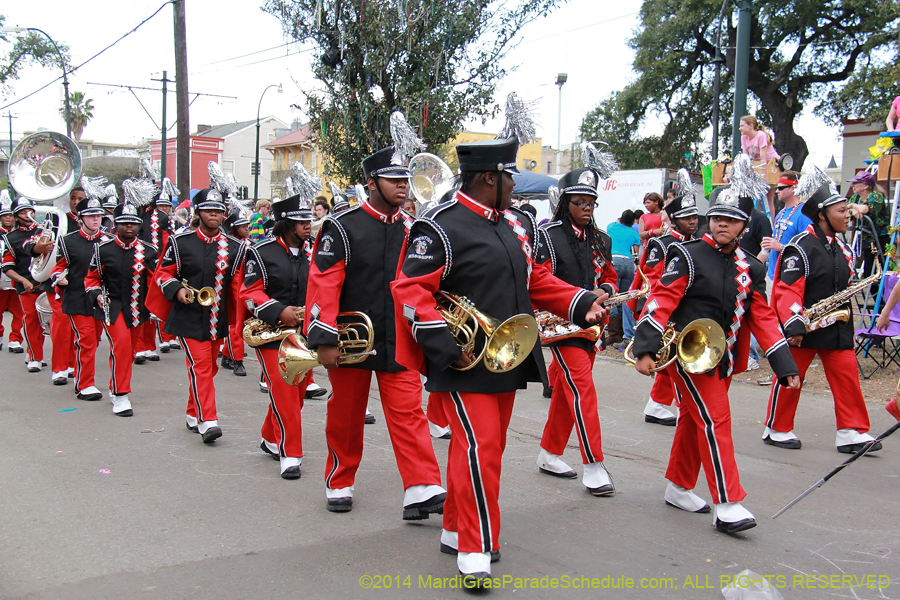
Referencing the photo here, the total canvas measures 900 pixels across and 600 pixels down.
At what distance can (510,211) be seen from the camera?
4.42 meters

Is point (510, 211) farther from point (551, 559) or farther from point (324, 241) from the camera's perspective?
point (551, 559)

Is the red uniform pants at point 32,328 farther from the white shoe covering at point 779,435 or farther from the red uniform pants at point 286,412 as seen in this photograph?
the white shoe covering at point 779,435

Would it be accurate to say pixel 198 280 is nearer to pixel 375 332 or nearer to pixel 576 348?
pixel 375 332

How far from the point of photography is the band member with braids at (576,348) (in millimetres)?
5410

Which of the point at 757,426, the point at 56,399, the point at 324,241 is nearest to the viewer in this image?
the point at 324,241

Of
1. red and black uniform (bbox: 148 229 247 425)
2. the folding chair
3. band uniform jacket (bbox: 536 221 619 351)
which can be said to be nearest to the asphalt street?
red and black uniform (bbox: 148 229 247 425)

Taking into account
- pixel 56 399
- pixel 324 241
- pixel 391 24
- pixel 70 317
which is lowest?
pixel 56 399

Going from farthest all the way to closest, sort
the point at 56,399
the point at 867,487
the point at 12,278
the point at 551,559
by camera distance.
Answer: the point at 12,278, the point at 56,399, the point at 867,487, the point at 551,559

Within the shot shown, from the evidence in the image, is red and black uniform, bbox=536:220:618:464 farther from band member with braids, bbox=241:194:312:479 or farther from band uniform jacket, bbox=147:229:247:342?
band uniform jacket, bbox=147:229:247:342

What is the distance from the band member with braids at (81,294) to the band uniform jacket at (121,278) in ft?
0.81

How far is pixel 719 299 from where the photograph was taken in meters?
4.85

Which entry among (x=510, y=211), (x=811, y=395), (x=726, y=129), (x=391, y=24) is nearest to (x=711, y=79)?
(x=726, y=129)

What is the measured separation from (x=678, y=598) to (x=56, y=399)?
7244 mm

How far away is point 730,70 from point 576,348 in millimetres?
26177
